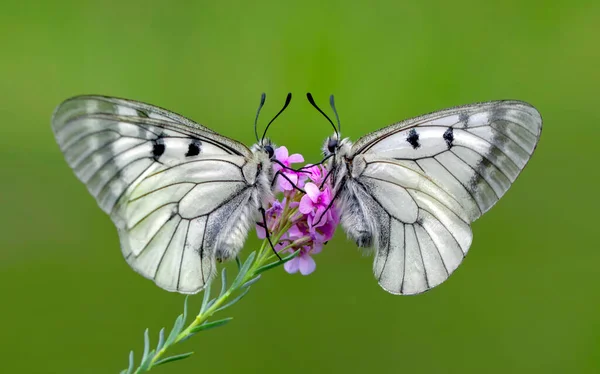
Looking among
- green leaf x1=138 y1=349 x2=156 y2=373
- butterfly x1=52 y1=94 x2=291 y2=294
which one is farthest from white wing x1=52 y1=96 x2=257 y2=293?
green leaf x1=138 y1=349 x2=156 y2=373

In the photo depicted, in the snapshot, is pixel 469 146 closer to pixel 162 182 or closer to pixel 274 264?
pixel 274 264

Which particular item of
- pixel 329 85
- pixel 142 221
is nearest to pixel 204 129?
pixel 142 221

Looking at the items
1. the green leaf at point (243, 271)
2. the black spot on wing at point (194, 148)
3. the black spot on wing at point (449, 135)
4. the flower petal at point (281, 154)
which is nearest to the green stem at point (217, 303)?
the green leaf at point (243, 271)

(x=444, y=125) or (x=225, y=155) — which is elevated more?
(x=444, y=125)

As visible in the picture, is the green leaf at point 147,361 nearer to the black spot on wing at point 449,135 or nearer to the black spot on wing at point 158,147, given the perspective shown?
the black spot on wing at point 158,147

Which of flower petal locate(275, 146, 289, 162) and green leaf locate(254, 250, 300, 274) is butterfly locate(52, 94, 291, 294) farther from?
green leaf locate(254, 250, 300, 274)

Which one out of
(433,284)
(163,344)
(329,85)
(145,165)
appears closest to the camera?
(163,344)

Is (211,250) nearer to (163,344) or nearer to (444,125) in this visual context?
(163,344)
